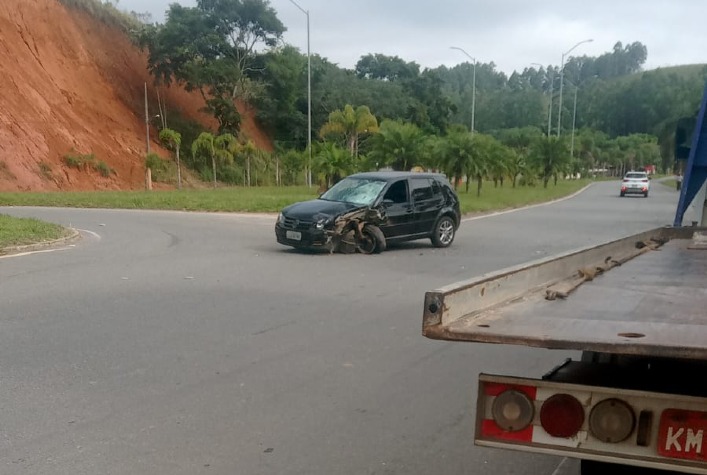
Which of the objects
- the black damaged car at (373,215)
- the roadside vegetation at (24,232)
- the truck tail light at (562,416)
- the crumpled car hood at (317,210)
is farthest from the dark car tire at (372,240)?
the truck tail light at (562,416)

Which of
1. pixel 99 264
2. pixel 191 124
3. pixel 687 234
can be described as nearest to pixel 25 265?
pixel 99 264

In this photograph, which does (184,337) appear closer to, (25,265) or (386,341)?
(386,341)

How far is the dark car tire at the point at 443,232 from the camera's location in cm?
1570

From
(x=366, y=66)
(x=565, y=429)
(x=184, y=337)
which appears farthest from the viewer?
(x=366, y=66)

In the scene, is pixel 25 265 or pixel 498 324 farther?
pixel 25 265

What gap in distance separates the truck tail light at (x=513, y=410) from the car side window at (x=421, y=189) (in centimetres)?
1264

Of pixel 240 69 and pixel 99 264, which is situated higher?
pixel 240 69

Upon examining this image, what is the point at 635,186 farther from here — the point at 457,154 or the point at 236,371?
the point at 236,371

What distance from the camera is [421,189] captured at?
15.6 m

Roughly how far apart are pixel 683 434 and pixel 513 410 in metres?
0.60

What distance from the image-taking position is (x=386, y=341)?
7.18 meters

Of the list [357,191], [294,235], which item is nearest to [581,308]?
[294,235]

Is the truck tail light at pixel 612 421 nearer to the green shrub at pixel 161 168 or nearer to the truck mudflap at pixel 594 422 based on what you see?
the truck mudflap at pixel 594 422

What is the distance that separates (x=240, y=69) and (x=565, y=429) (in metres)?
53.7
